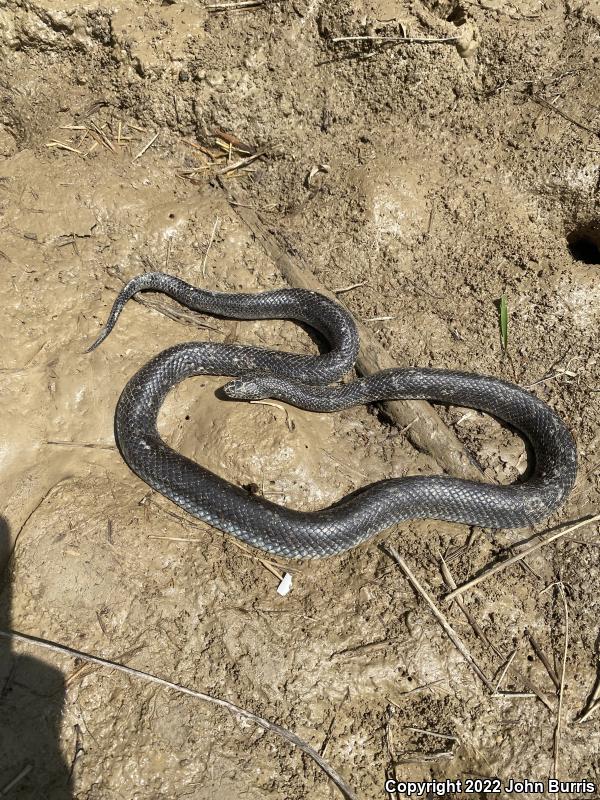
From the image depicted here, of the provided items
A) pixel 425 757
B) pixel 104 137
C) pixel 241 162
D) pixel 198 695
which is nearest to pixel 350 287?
pixel 241 162

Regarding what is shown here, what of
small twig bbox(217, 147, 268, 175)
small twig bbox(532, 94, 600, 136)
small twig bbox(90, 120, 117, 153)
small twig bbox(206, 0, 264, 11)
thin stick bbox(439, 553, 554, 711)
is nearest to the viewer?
thin stick bbox(439, 553, 554, 711)

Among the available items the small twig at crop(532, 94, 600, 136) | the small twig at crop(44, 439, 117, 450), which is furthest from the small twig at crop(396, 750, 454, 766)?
the small twig at crop(532, 94, 600, 136)

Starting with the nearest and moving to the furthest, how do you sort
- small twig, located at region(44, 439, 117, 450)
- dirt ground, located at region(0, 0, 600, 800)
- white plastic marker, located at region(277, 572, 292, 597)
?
1. dirt ground, located at region(0, 0, 600, 800)
2. white plastic marker, located at region(277, 572, 292, 597)
3. small twig, located at region(44, 439, 117, 450)

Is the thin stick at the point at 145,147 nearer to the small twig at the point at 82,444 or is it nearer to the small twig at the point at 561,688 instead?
the small twig at the point at 82,444

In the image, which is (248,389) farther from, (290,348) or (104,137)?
(104,137)

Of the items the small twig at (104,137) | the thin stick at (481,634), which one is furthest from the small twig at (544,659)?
the small twig at (104,137)

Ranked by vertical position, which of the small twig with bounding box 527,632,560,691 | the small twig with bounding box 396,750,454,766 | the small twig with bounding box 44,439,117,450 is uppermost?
the small twig with bounding box 527,632,560,691

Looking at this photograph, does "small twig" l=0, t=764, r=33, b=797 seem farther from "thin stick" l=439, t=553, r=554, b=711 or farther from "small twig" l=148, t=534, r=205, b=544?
"thin stick" l=439, t=553, r=554, b=711
